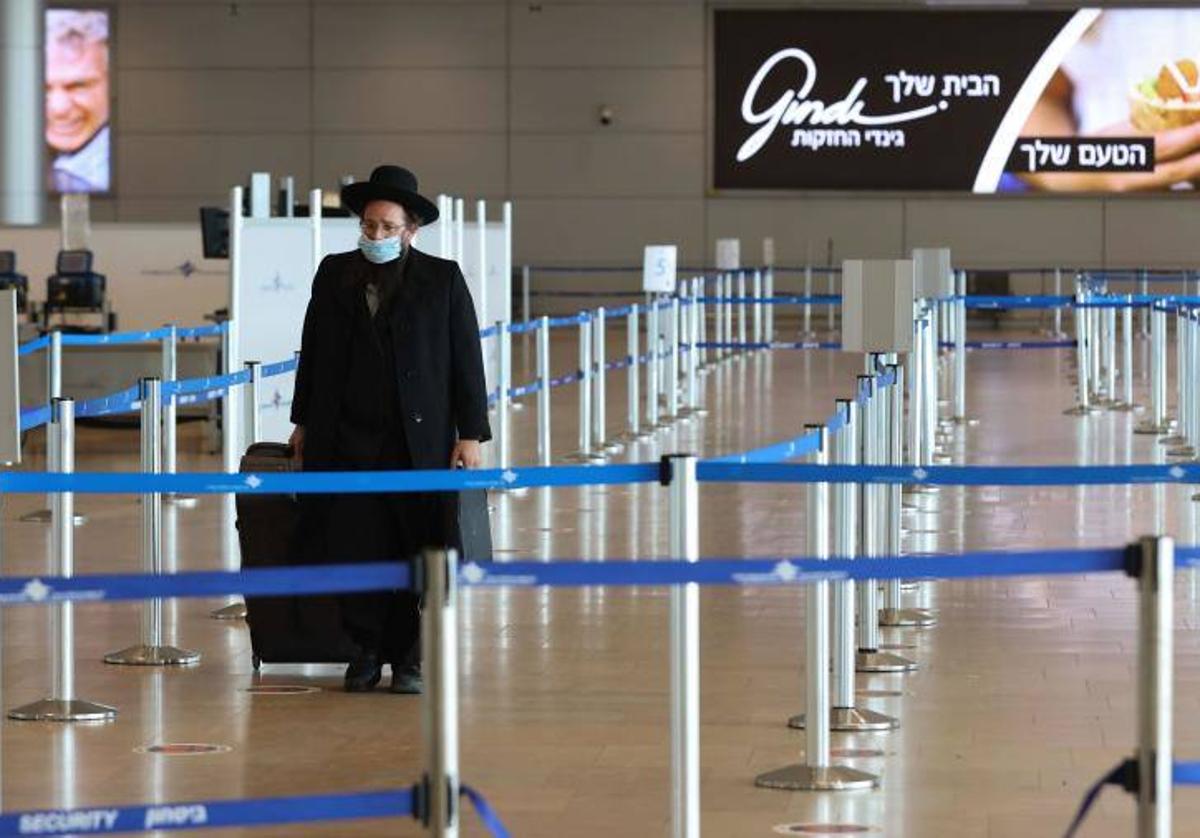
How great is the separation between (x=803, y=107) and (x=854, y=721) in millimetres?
30082

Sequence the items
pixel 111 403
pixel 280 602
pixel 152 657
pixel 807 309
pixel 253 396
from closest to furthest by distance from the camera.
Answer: pixel 280 602 < pixel 152 657 < pixel 111 403 < pixel 253 396 < pixel 807 309

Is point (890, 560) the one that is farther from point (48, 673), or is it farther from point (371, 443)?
point (48, 673)

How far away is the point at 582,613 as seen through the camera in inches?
409

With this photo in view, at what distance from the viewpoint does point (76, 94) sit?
1484 inches

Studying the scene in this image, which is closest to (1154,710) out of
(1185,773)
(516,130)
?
(1185,773)

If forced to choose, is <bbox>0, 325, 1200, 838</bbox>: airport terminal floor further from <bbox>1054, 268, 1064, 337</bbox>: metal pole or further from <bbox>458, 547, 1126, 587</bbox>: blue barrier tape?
<bbox>1054, 268, 1064, 337</bbox>: metal pole

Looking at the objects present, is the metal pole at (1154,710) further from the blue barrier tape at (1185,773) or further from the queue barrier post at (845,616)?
the queue barrier post at (845,616)

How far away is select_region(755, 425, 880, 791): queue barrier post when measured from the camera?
700 cm

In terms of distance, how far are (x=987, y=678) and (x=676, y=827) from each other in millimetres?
3298

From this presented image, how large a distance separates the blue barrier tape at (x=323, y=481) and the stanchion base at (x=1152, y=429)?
12559mm

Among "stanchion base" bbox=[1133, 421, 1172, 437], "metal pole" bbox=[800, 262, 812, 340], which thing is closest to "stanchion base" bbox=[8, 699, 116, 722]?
"stanchion base" bbox=[1133, 421, 1172, 437]

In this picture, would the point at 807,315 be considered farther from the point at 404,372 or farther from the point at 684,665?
the point at 684,665

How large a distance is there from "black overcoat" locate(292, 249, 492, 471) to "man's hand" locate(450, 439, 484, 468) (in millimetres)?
23

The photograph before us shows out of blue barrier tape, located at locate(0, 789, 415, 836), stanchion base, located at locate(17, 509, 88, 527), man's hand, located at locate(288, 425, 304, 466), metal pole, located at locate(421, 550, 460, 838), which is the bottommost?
stanchion base, located at locate(17, 509, 88, 527)
